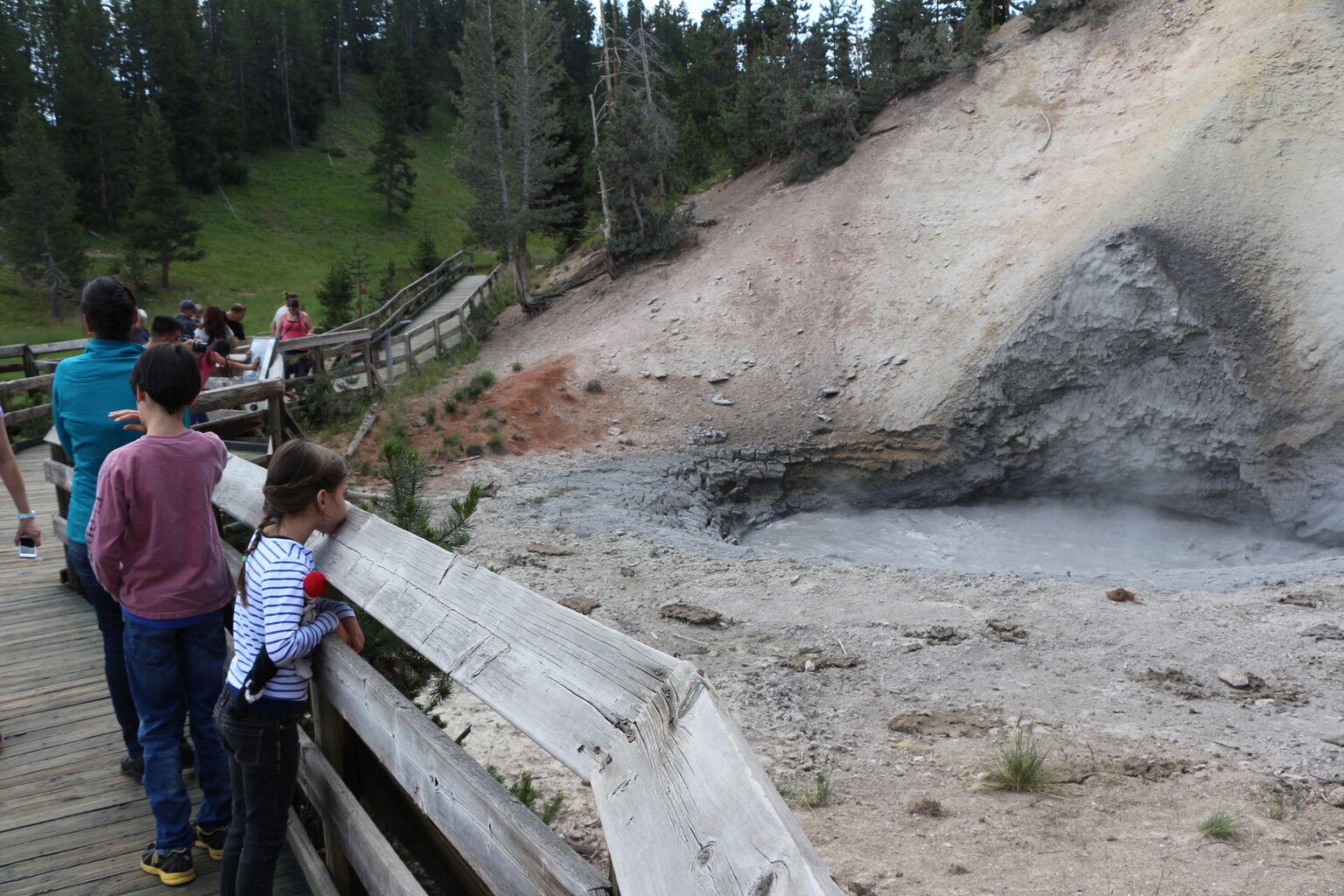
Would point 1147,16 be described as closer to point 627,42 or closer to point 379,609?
point 627,42

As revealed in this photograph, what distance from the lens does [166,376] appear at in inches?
119

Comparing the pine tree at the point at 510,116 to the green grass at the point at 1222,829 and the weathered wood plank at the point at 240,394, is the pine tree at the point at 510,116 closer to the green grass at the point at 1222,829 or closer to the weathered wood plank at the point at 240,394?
the weathered wood plank at the point at 240,394

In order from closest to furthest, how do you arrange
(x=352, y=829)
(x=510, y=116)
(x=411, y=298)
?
(x=352, y=829)
(x=510, y=116)
(x=411, y=298)

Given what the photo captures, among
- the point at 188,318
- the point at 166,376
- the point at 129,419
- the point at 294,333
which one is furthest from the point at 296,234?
the point at 166,376

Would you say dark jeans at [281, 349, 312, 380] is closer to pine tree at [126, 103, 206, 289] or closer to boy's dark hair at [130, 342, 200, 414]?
boy's dark hair at [130, 342, 200, 414]

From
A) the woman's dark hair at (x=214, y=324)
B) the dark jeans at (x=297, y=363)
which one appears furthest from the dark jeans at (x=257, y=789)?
the dark jeans at (x=297, y=363)

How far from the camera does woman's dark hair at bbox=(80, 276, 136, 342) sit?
11.9 feet

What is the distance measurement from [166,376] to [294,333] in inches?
546

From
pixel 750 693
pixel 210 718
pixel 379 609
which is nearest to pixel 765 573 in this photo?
pixel 750 693

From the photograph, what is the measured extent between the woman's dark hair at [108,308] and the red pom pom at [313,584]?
5.82 ft

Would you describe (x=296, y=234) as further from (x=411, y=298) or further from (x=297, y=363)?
(x=297, y=363)

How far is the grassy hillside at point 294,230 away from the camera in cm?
3667

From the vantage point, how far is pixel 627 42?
912 inches

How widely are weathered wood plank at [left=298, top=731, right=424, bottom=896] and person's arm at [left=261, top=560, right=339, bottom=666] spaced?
1.77 feet
